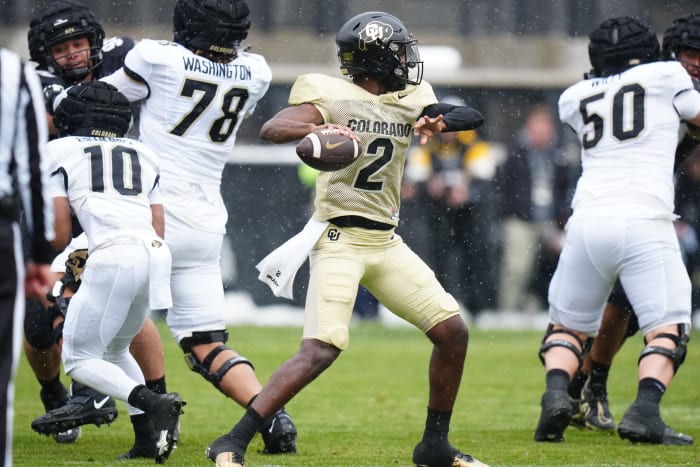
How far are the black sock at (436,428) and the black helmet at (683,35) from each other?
8.76 ft

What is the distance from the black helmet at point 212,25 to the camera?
20.4 ft

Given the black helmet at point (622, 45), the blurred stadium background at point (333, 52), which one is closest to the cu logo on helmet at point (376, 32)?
the black helmet at point (622, 45)

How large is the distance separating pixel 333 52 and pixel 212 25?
10373 mm

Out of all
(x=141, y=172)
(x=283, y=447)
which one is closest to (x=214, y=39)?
(x=141, y=172)

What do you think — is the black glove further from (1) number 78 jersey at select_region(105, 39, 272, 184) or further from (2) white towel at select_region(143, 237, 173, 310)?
(2) white towel at select_region(143, 237, 173, 310)

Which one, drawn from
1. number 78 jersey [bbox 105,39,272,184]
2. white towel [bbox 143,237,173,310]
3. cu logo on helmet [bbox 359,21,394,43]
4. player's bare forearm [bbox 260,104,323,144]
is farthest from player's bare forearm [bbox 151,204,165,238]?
cu logo on helmet [bbox 359,21,394,43]

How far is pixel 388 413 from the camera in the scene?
780 centimetres

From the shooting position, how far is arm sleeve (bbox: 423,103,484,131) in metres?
5.52

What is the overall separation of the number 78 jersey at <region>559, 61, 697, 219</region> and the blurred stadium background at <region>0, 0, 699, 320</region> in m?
7.26

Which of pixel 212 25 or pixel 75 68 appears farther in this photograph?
pixel 75 68

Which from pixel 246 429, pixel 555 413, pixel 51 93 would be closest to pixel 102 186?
pixel 51 93

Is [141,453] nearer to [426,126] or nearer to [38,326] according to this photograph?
[38,326]

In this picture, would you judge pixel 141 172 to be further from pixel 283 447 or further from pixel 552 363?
pixel 552 363

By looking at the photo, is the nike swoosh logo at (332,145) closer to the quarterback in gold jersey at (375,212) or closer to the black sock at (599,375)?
the quarterback in gold jersey at (375,212)
